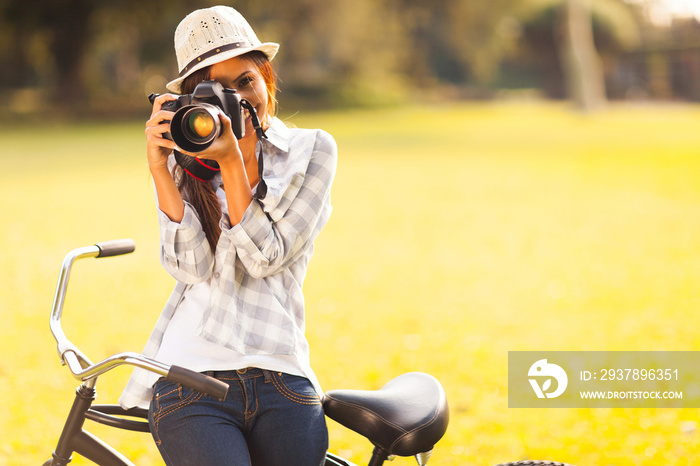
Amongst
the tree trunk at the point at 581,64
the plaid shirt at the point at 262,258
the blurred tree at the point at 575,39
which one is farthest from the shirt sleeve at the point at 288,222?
the blurred tree at the point at 575,39

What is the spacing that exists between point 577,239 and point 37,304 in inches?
253

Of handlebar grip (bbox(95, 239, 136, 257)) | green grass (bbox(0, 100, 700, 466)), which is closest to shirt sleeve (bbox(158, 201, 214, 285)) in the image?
handlebar grip (bbox(95, 239, 136, 257))

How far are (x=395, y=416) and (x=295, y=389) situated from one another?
264 millimetres

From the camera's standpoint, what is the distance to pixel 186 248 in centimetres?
204

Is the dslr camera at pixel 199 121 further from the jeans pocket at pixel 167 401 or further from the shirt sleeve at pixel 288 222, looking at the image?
the jeans pocket at pixel 167 401

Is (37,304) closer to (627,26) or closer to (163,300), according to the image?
(163,300)

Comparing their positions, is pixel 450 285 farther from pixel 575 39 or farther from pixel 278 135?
pixel 575 39

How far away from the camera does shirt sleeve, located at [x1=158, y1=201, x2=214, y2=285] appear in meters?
2.03

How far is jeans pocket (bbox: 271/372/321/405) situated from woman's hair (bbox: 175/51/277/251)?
0.41m

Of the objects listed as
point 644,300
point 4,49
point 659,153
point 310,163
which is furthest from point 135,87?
point 310,163

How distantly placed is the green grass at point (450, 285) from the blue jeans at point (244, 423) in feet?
7.29

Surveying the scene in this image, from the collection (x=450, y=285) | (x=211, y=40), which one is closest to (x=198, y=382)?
(x=211, y=40)

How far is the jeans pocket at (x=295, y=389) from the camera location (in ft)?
6.55

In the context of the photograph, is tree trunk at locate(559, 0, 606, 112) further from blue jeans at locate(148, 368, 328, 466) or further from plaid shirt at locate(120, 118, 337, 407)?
blue jeans at locate(148, 368, 328, 466)
